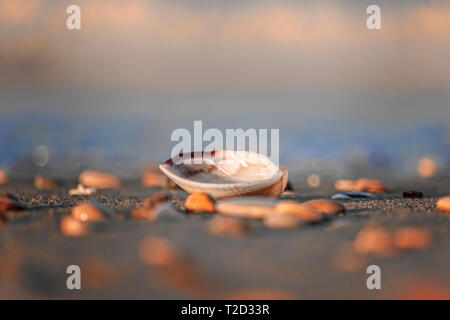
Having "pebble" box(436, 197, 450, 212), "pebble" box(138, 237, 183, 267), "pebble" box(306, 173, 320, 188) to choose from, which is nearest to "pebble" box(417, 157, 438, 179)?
"pebble" box(306, 173, 320, 188)

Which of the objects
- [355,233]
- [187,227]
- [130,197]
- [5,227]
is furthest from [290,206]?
[130,197]

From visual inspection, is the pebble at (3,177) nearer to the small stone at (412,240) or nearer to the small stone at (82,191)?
the small stone at (82,191)

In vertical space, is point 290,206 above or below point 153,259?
above

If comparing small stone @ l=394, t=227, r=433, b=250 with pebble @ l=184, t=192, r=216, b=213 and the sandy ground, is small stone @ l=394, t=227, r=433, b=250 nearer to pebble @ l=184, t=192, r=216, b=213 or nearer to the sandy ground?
the sandy ground

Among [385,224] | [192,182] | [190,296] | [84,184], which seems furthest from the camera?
[84,184]

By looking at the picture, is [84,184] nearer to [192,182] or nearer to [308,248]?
[192,182]

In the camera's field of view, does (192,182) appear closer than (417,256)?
No

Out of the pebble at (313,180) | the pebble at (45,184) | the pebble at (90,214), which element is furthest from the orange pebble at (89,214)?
the pebble at (313,180)

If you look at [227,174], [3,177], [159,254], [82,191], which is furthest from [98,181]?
[159,254]
